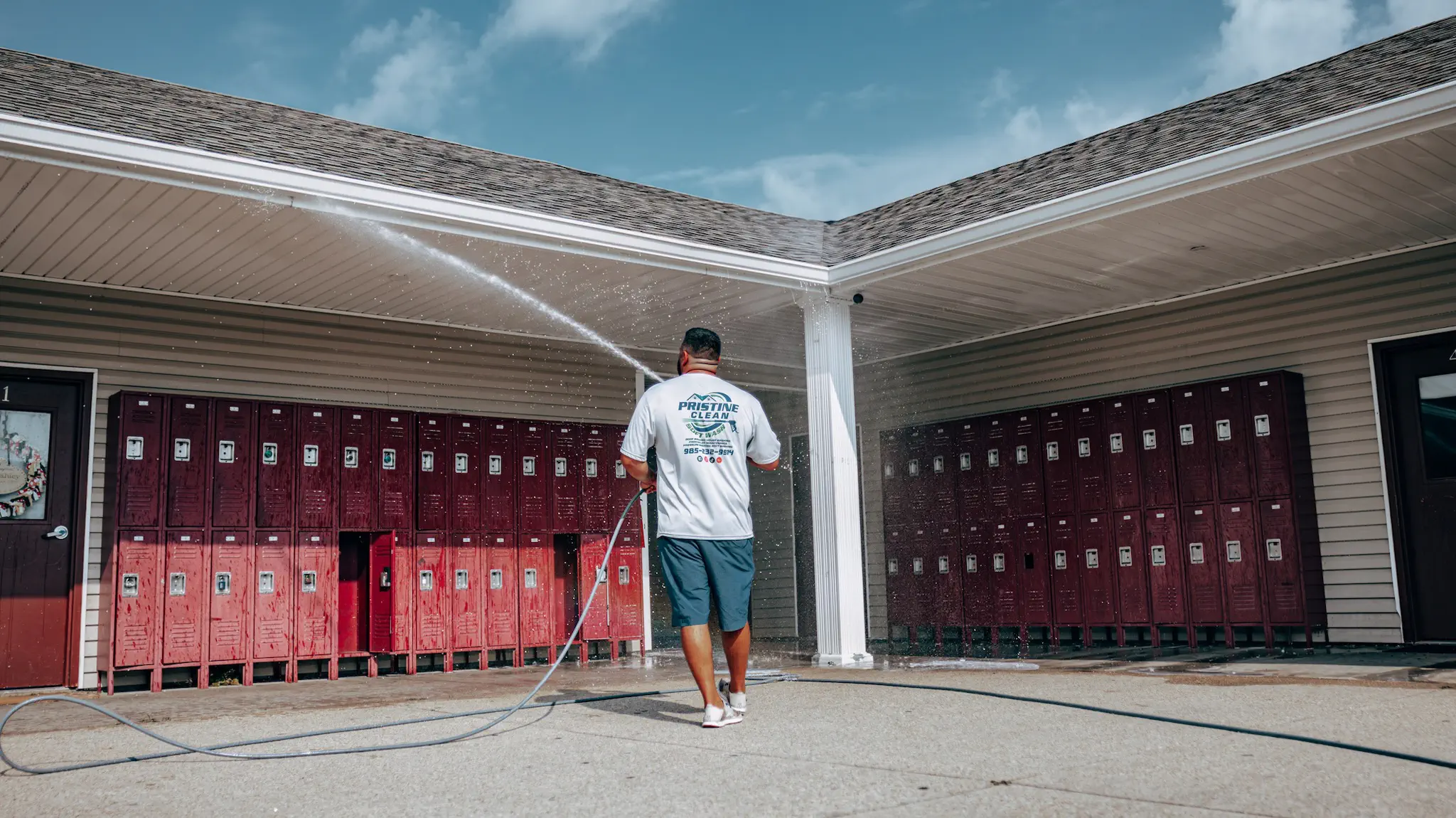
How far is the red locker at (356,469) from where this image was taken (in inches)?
328

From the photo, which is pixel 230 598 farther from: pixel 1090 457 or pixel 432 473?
pixel 1090 457

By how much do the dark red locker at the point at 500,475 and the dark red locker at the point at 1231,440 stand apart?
5.77 m

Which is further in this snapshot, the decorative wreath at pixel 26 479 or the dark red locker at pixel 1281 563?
the dark red locker at pixel 1281 563

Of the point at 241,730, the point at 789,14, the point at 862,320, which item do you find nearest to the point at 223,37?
the point at 789,14

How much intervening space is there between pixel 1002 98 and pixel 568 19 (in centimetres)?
1647

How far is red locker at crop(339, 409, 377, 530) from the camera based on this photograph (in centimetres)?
833

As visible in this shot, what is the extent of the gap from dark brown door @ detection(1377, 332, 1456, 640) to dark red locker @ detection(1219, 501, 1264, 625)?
96 centimetres

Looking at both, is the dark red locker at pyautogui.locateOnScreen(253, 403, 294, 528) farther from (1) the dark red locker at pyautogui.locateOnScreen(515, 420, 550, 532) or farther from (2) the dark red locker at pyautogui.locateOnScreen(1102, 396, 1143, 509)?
(2) the dark red locker at pyautogui.locateOnScreen(1102, 396, 1143, 509)

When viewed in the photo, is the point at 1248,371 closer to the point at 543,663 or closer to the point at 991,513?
the point at 991,513

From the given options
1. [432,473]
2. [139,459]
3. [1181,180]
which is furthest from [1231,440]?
[139,459]

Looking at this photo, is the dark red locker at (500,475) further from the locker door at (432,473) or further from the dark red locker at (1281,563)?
the dark red locker at (1281,563)

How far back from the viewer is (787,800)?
2.60 m

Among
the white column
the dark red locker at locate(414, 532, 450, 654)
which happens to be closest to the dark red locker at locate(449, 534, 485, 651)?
the dark red locker at locate(414, 532, 450, 654)

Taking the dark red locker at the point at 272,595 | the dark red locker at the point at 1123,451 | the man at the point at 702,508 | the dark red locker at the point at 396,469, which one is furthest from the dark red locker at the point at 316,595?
the dark red locker at the point at 1123,451
